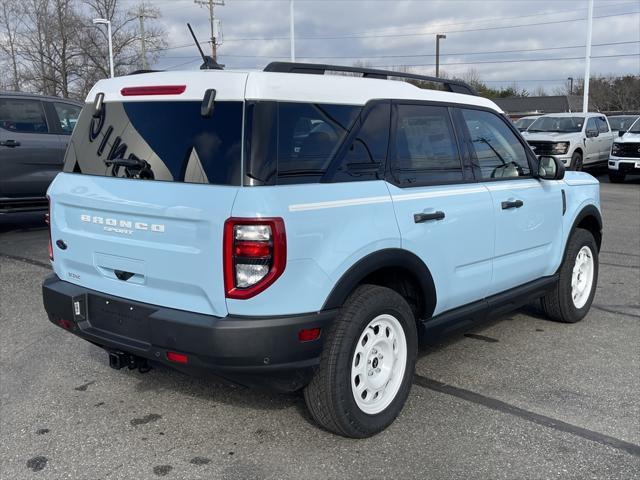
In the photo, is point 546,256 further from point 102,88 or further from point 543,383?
point 102,88

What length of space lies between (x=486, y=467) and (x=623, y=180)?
17.4 m

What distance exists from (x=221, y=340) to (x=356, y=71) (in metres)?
1.69

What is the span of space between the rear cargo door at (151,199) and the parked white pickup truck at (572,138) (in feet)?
49.0

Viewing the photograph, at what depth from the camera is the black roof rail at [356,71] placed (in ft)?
10.3

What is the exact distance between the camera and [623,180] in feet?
60.2

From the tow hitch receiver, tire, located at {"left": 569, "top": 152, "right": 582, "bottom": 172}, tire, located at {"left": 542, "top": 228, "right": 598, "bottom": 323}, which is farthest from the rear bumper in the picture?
tire, located at {"left": 569, "top": 152, "right": 582, "bottom": 172}

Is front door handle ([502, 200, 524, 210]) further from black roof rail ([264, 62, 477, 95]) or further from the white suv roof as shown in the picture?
the white suv roof

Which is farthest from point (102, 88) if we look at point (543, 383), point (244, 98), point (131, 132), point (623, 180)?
point (623, 180)

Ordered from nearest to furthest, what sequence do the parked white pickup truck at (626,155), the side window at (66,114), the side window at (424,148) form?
1. the side window at (424,148)
2. the side window at (66,114)
3. the parked white pickup truck at (626,155)

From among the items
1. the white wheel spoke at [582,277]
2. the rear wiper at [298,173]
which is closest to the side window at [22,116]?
the rear wiper at [298,173]

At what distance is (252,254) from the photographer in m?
2.82

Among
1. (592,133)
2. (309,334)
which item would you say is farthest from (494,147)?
(592,133)

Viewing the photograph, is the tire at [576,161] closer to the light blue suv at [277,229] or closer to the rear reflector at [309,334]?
the light blue suv at [277,229]

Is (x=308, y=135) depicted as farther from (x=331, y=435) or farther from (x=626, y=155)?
(x=626, y=155)
